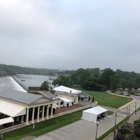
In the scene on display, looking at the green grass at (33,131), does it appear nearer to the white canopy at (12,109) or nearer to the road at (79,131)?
the road at (79,131)

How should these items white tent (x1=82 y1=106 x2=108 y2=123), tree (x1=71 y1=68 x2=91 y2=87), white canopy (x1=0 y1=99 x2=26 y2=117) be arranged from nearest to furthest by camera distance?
white canopy (x1=0 y1=99 x2=26 y2=117) → white tent (x1=82 y1=106 x2=108 y2=123) → tree (x1=71 y1=68 x2=91 y2=87)

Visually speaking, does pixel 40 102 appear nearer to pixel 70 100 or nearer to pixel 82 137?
pixel 82 137

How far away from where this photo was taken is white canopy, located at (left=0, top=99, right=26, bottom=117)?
86.3 feet

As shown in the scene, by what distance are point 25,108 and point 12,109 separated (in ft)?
7.48

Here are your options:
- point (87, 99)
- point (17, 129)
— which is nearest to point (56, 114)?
point (17, 129)

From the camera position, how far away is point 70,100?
4447cm

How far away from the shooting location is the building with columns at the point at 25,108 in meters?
27.0

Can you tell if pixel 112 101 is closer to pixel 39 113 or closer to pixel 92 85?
pixel 92 85

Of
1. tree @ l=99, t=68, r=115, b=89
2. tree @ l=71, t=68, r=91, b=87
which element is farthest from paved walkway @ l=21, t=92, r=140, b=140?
tree @ l=71, t=68, r=91, b=87

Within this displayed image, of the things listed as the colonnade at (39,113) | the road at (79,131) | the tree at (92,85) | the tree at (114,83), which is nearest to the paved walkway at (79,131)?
the road at (79,131)

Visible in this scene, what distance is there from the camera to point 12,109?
27.7m

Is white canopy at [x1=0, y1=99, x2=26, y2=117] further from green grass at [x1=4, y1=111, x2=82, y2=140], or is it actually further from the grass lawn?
the grass lawn

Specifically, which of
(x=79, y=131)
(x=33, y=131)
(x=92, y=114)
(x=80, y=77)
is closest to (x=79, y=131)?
(x=79, y=131)

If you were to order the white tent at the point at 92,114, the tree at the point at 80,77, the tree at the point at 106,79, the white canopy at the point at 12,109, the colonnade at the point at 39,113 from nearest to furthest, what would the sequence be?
the white canopy at the point at 12,109, the colonnade at the point at 39,113, the white tent at the point at 92,114, the tree at the point at 106,79, the tree at the point at 80,77
